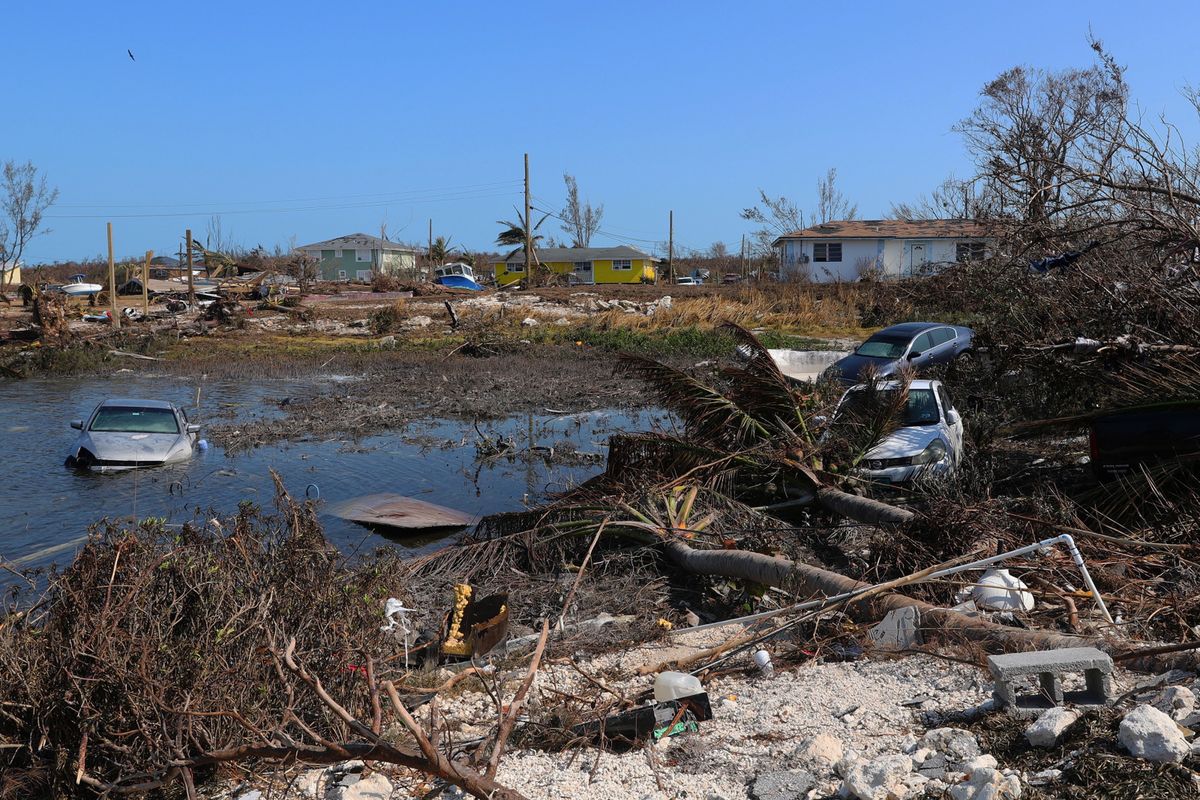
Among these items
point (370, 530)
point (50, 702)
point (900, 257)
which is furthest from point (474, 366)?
point (900, 257)

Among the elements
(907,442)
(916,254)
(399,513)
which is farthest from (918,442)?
(916,254)

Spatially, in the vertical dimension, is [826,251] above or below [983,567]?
above

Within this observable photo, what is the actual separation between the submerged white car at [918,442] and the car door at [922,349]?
9131 millimetres

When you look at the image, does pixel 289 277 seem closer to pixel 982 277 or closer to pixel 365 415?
pixel 365 415

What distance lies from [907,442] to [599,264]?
7677 centimetres

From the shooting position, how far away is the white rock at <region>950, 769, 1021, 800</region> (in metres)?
4.29

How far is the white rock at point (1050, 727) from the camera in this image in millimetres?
4773

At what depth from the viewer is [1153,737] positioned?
4434mm

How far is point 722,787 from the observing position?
16.4ft

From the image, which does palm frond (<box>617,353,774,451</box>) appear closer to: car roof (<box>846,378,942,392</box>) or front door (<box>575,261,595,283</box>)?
car roof (<box>846,378,942,392</box>)

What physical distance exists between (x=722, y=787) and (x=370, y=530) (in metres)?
9.86

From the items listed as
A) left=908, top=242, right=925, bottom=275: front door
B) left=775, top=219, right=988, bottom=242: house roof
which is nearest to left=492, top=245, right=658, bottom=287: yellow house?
left=775, top=219, right=988, bottom=242: house roof

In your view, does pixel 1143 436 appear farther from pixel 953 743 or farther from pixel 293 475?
pixel 293 475

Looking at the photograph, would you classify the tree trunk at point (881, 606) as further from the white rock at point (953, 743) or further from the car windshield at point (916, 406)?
the car windshield at point (916, 406)
